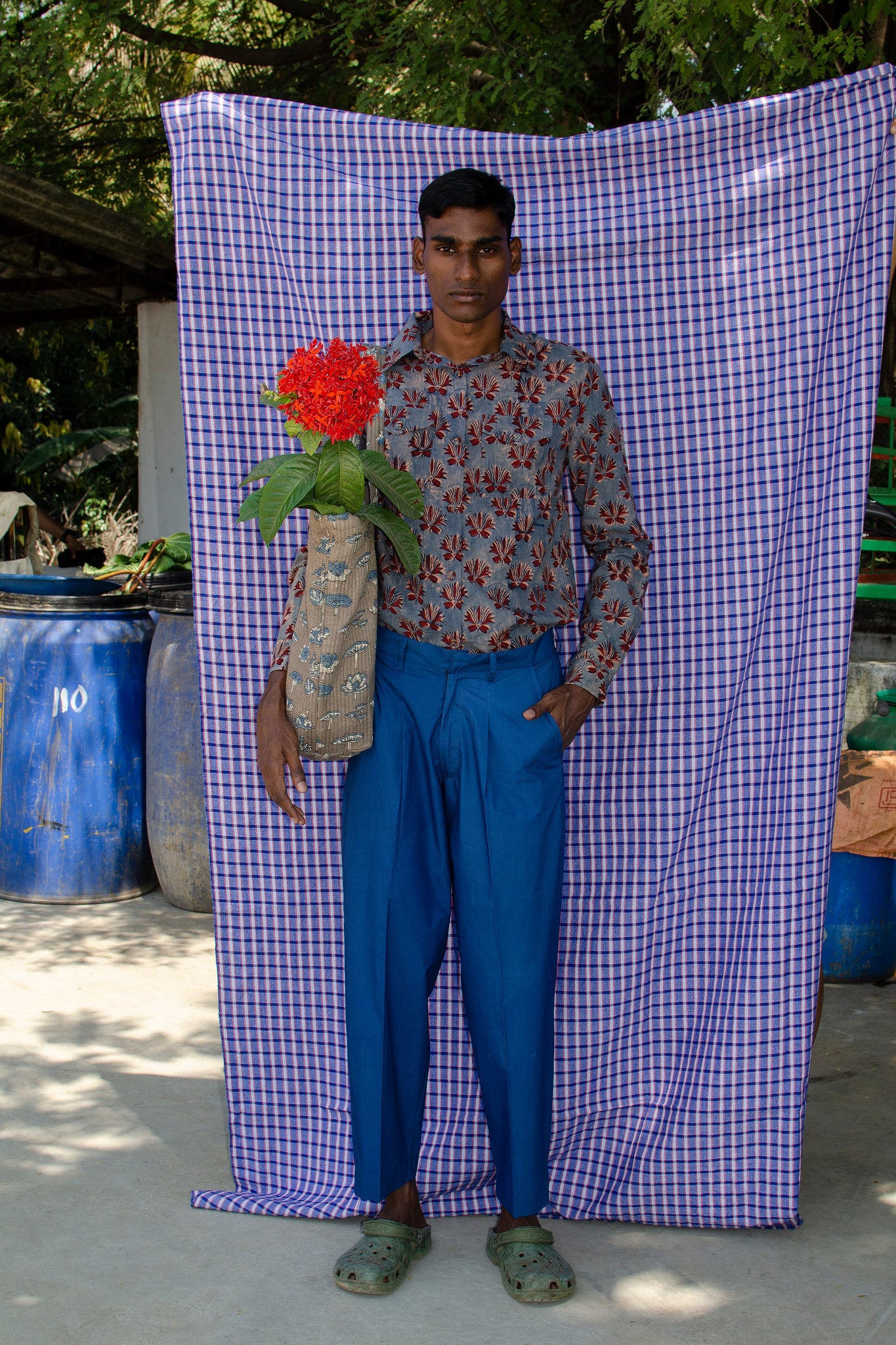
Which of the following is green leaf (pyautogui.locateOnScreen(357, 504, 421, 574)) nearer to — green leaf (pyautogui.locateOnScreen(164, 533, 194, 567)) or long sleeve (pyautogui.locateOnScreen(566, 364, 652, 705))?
long sleeve (pyautogui.locateOnScreen(566, 364, 652, 705))

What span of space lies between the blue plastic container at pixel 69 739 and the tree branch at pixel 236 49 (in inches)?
177

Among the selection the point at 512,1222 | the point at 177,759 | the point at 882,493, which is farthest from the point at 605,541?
the point at 882,493

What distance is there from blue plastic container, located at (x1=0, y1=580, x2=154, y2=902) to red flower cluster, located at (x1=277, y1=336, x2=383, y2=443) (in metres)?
2.71

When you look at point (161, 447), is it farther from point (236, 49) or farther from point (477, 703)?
point (477, 703)

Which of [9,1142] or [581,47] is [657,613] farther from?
[581,47]

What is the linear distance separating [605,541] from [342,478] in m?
0.55

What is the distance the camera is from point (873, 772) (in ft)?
12.4

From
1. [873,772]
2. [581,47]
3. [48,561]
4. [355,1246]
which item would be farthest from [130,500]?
[355,1246]

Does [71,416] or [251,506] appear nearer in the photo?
[251,506]

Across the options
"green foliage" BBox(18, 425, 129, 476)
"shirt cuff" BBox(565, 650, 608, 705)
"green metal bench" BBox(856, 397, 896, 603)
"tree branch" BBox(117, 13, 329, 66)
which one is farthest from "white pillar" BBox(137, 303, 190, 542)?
"shirt cuff" BBox(565, 650, 608, 705)

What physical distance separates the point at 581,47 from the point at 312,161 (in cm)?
450

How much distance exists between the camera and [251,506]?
2.05m

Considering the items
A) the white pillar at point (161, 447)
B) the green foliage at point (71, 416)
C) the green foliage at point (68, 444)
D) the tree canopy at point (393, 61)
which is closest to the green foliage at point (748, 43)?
the tree canopy at point (393, 61)

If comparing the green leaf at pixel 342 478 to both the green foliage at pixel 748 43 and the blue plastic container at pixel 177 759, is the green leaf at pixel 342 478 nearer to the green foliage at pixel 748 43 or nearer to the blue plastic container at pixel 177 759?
the blue plastic container at pixel 177 759
